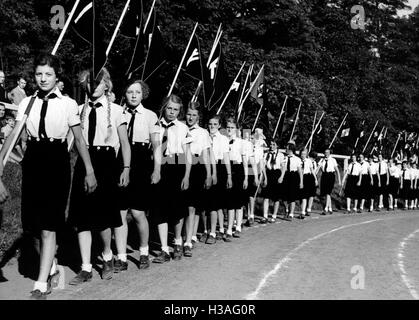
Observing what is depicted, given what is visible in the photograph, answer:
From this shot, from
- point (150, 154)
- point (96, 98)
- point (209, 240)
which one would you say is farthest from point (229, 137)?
point (96, 98)

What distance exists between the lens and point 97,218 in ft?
22.9

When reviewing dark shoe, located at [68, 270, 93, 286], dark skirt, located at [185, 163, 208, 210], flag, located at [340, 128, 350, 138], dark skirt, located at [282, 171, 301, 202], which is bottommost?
dark shoe, located at [68, 270, 93, 286]

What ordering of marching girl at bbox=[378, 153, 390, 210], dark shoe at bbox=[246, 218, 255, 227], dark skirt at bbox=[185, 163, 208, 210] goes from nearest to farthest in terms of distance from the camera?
1. dark skirt at bbox=[185, 163, 208, 210]
2. dark shoe at bbox=[246, 218, 255, 227]
3. marching girl at bbox=[378, 153, 390, 210]

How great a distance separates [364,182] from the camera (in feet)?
80.8

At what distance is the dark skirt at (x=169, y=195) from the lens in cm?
842

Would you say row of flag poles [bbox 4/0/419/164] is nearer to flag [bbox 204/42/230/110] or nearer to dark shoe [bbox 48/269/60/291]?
flag [bbox 204/42/230/110]

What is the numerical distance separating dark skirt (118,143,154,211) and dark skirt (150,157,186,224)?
0.94ft

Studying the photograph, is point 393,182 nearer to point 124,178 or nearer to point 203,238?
point 203,238

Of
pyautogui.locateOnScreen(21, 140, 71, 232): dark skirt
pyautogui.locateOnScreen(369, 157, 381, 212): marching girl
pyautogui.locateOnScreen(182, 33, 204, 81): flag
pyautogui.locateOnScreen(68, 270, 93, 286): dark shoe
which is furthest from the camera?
pyautogui.locateOnScreen(369, 157, 381, 212): marching girl

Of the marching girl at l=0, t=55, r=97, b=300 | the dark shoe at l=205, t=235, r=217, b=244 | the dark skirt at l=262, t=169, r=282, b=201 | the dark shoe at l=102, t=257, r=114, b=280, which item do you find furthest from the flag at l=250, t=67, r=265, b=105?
the marching girl at l=0, t=55, r=97, b=300

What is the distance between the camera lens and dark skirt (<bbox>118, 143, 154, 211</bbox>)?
7.82 meters

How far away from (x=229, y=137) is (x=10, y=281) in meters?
5.82

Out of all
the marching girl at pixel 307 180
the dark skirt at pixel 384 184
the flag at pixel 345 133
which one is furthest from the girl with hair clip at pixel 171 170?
the flag at pixel 345 133

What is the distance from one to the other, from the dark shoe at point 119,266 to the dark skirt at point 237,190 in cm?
401
